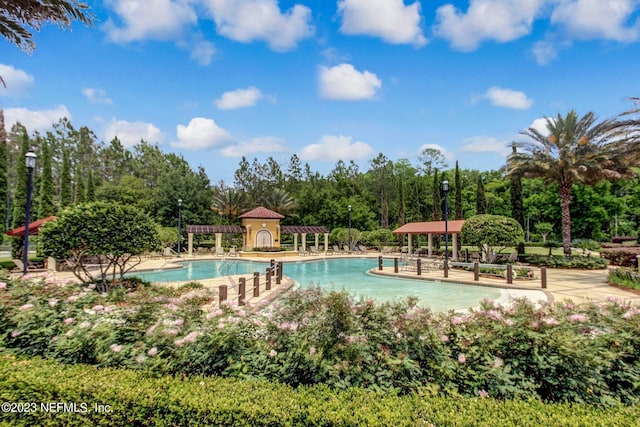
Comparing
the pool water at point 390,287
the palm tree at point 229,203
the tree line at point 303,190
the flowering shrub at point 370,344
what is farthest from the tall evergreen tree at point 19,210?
the flowering shrub at point 370,344

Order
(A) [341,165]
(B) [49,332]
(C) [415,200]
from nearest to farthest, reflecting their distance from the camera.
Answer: (B) [49,332], (C) [415,200], (A) [341,165]

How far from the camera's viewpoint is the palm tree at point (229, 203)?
38.0 m

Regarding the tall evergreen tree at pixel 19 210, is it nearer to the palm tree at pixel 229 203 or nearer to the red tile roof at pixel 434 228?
the palm tree at pixel 229 203

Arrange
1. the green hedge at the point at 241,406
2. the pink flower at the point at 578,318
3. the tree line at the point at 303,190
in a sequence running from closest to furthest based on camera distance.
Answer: the green hedge at the point at 241,406, the pink flower at the point at 578,318, the tree line at the point at 303,190

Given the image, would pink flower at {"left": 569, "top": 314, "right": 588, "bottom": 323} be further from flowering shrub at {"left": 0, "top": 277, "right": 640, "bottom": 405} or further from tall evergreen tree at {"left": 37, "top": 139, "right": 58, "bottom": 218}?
tall evergreen tree at {"left": 37, "top": 139, "right": 58, "bottom": 218}

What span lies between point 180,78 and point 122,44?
2.97 m

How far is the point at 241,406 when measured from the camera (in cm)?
277

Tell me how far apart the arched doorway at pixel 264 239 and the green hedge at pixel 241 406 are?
2919cm

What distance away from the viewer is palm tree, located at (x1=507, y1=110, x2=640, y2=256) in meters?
18.9

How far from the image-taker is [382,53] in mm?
13406

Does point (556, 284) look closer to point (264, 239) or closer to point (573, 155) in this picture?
point (573, 155)

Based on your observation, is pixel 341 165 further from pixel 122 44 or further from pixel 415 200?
pixel 122 44

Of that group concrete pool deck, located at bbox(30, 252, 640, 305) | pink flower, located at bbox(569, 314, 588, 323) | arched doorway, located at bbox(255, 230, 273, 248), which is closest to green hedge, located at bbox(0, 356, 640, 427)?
pink flower, located at bbox(569, 314, 588, 323)

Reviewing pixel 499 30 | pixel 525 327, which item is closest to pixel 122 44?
pixel 499 30
